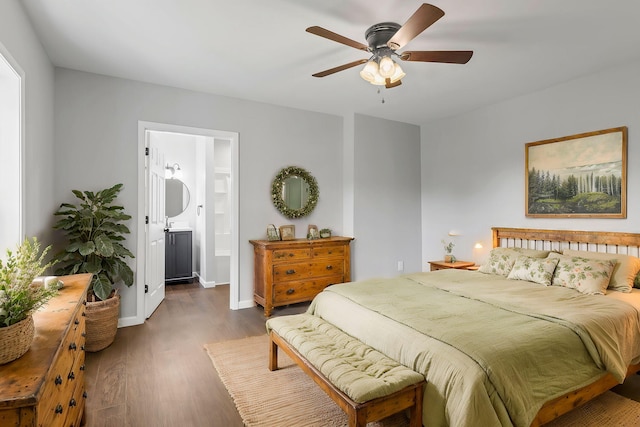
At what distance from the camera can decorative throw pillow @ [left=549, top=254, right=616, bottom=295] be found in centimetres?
290

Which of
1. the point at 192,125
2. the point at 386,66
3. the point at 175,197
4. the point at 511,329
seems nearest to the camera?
the point at 511,329

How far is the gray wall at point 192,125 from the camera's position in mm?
3508

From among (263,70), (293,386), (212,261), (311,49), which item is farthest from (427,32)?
(212,261)

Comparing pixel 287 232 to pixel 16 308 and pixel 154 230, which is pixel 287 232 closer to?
pixel 154 230

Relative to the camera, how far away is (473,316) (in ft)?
7.49

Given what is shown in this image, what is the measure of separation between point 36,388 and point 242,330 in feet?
8.94

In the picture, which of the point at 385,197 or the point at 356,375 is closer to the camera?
the point at 356,375

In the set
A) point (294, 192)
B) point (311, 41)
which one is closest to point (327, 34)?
point (311, 41)

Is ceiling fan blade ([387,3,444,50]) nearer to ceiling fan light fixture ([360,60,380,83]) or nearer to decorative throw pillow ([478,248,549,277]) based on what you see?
ceiling fan light fixture ([360,60,380,83])

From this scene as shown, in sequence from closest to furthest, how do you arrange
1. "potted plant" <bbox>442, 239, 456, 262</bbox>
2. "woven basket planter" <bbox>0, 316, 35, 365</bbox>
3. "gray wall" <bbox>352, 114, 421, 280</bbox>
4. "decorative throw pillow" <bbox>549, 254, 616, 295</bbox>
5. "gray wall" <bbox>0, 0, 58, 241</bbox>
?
"woven basket planter" <bbox>0, 316, 35, 365</bbox>
"gray wall" <bbox>0, 0, 58, 241</bbox>
"decorative throw pillow" <bbox>549, 254, 616, 295</bbox>
"potted plant" <bbox>442, 239, 456, 262</bbox>
"gray wall" <bbox>352, 114, 421, 280</bbox>

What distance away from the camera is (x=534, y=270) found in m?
3.29

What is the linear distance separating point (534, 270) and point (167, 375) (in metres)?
3.33

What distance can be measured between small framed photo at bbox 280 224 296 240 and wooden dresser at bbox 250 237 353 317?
0.15 m

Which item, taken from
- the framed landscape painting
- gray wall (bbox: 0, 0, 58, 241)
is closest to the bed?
the framed landscape painting
